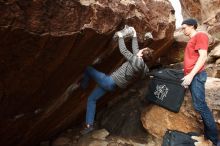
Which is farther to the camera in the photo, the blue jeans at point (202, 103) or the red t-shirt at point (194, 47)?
the blue jeans at point (202, 103)

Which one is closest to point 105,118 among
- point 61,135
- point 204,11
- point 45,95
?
point 61,135

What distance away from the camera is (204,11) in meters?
14.7

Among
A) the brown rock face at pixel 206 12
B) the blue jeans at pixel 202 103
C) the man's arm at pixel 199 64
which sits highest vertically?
the brown rock face at pixel 206 12

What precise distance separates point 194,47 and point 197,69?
48cm

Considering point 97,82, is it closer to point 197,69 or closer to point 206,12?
point 197,69

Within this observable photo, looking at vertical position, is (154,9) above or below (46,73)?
A: above

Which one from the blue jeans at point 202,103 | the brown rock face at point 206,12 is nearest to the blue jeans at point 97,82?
the blue jeans at point 202,103

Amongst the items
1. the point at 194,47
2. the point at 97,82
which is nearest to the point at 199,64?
the point at 194,47

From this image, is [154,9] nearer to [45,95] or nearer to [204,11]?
[45,95]

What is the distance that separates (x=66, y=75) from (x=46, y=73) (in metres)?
0.64

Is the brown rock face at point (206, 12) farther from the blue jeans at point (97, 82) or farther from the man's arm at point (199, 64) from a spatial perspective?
the blue jeans at point (97, 82)

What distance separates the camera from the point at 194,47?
6.11m

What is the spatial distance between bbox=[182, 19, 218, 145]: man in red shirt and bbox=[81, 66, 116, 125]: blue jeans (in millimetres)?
1486

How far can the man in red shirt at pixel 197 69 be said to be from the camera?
19.5ft
